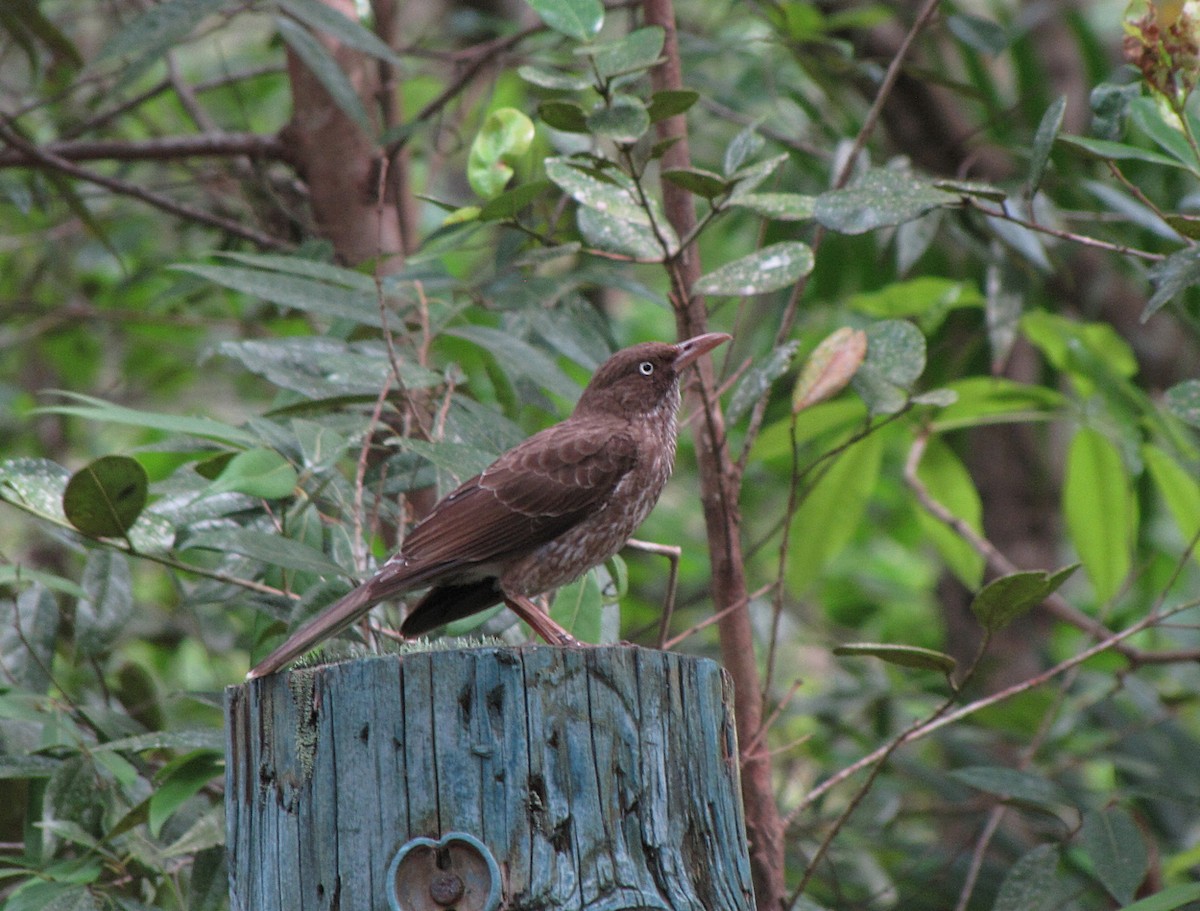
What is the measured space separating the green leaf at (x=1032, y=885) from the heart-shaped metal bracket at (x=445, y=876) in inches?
82.2

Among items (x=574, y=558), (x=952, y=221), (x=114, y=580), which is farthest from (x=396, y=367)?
(x=952, y=221)

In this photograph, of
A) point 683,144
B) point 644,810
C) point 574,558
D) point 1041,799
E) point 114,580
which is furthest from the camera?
point 683,144

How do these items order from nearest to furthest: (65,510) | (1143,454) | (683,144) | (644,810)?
(644,810) → (65,510) → (683,144) → (1143,454)

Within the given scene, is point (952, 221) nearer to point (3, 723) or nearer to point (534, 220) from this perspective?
point (534, 220)

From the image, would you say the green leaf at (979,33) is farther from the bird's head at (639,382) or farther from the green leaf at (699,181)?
the green leaf at (699,181)

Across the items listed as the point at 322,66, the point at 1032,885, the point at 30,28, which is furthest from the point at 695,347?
the point at 30,28

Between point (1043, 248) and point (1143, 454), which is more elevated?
point (1043, 248)

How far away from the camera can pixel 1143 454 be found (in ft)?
15.5

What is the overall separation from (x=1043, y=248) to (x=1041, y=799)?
2.06 meters

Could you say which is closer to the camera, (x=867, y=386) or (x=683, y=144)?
(x=867, y=386)

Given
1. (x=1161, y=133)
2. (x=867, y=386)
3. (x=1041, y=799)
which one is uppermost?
(x=1161, y=133)

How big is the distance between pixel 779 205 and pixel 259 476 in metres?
1.56

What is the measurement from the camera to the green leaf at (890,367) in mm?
3596

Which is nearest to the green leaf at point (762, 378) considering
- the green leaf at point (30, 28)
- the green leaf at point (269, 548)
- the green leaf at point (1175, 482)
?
the green leaf at point (269, 548)
